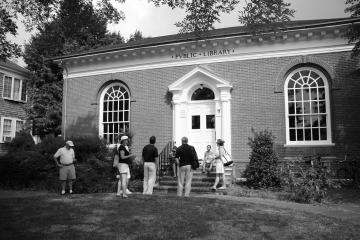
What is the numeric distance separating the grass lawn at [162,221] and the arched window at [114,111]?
9.00 m

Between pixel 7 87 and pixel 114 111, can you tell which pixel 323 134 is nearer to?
pixel 114 111

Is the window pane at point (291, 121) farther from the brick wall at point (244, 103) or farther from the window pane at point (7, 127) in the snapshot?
the window pane at point (7, 127)

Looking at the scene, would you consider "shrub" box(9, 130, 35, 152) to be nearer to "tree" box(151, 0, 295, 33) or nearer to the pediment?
the pediment

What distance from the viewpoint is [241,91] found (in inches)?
602

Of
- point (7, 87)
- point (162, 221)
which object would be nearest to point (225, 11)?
point (162, 221)

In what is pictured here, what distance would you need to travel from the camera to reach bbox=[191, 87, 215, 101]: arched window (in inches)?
640

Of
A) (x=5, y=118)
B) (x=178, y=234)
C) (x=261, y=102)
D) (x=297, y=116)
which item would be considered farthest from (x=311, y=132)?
(x=5, y=118)

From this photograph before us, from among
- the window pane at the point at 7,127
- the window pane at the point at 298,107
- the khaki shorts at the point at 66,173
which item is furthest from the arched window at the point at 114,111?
the window pane at the point at 7,127

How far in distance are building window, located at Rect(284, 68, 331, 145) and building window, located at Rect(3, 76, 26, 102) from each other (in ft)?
68.9

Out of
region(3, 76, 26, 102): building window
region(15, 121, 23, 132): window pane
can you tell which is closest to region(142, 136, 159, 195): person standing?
region(3, 76, 26, 102): building window

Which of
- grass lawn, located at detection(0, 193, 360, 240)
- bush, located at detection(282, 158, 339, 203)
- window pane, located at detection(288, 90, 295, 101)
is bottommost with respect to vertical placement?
grass lawn, located at detection(0, 193, 360, 240)

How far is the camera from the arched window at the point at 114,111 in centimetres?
1762

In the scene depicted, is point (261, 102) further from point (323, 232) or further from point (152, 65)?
point (323, 232)

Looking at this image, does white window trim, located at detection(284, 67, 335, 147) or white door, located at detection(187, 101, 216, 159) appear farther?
white door, located at detection(187, 101, 216, 159)
